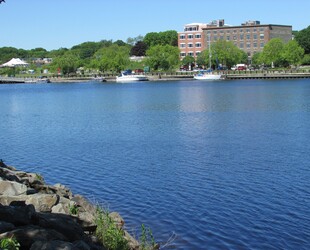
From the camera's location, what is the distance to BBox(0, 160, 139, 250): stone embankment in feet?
38.4

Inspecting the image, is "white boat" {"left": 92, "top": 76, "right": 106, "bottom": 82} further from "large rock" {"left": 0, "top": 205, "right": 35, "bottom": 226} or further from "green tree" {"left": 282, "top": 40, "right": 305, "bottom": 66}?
"large rock" {"left": 0, "top": 205, "right": 35, "bottom": 226}

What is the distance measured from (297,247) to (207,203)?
5.81 metres

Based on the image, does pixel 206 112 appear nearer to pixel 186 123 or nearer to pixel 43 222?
pixel 186 123

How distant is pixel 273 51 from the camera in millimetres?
166500

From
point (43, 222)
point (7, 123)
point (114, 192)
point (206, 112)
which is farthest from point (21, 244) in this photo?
point (206, 112)

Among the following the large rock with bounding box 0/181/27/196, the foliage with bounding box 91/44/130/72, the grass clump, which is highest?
the foliage with bounding box 91/44/130/72

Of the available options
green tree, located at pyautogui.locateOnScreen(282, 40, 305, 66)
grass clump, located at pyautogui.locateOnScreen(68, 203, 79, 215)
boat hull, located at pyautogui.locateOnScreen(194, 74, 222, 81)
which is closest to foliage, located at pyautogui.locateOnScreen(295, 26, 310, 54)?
green tree, located at pyautogui.locateOnScreen(282, 40, 305, 66)

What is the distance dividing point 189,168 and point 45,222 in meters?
16.8

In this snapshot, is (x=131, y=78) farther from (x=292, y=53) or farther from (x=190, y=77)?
(x=292, y=53)

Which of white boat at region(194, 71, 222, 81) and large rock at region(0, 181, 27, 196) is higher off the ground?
large rock at region(0, 181, 27, 196)

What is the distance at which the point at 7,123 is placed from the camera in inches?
2274

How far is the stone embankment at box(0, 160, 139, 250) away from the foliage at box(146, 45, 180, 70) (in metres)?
166

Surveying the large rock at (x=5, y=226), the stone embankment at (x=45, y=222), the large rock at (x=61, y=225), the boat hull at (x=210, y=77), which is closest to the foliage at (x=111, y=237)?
the stone embankment at (x=45, y=222)

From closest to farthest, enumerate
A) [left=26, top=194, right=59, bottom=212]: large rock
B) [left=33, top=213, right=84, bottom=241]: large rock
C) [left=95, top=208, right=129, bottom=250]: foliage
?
[left=33, top=213, right=84, bottom=241]: large rock < [left=95, top=208, right=129, bottom=250]: foliage < [left=26, top=194, right=59, bottom=212]: large rock
